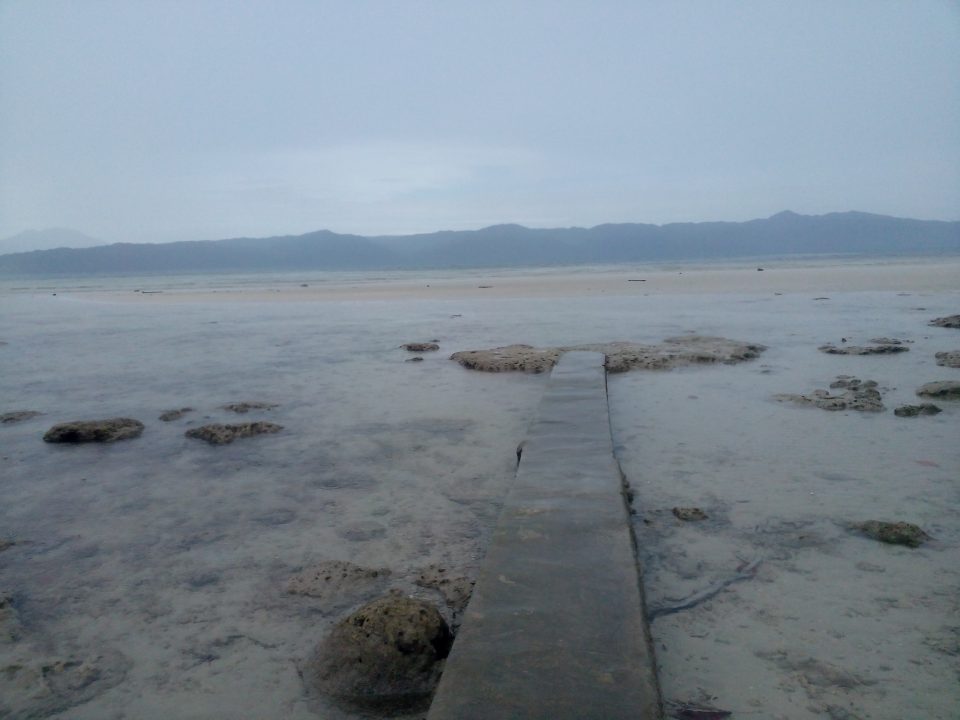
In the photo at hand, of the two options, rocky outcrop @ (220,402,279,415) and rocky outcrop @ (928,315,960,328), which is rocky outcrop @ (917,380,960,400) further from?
rocky outcrop @ (220,402,279,415)

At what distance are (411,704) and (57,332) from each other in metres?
14.2

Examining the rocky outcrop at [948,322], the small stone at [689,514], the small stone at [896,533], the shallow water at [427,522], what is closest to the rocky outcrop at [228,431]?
the shallow water at [427,522]

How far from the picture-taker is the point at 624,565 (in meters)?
2.55

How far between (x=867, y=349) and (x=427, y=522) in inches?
262

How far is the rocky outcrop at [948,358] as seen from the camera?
6780mm

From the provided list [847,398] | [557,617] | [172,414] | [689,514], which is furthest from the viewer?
[172,414]

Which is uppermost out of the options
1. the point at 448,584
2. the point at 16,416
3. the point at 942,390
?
the point at 942,390

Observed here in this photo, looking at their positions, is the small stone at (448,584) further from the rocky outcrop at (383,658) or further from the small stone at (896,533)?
the small stone at (896,533)

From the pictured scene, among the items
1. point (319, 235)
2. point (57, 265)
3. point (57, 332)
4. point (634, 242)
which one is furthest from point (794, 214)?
point (57, 332)

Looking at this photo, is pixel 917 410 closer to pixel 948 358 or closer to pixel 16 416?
pixel 948 358

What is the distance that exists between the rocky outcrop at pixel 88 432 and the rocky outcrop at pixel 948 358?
805cm

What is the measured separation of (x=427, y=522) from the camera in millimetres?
3490

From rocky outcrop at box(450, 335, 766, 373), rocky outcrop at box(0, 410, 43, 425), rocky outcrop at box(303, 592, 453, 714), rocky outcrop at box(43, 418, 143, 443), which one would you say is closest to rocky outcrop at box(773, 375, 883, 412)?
rocky outcrop at box(450, 335, 766, 373)

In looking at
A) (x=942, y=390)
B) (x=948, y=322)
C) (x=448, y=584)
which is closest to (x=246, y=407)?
(x=448, y=584)
